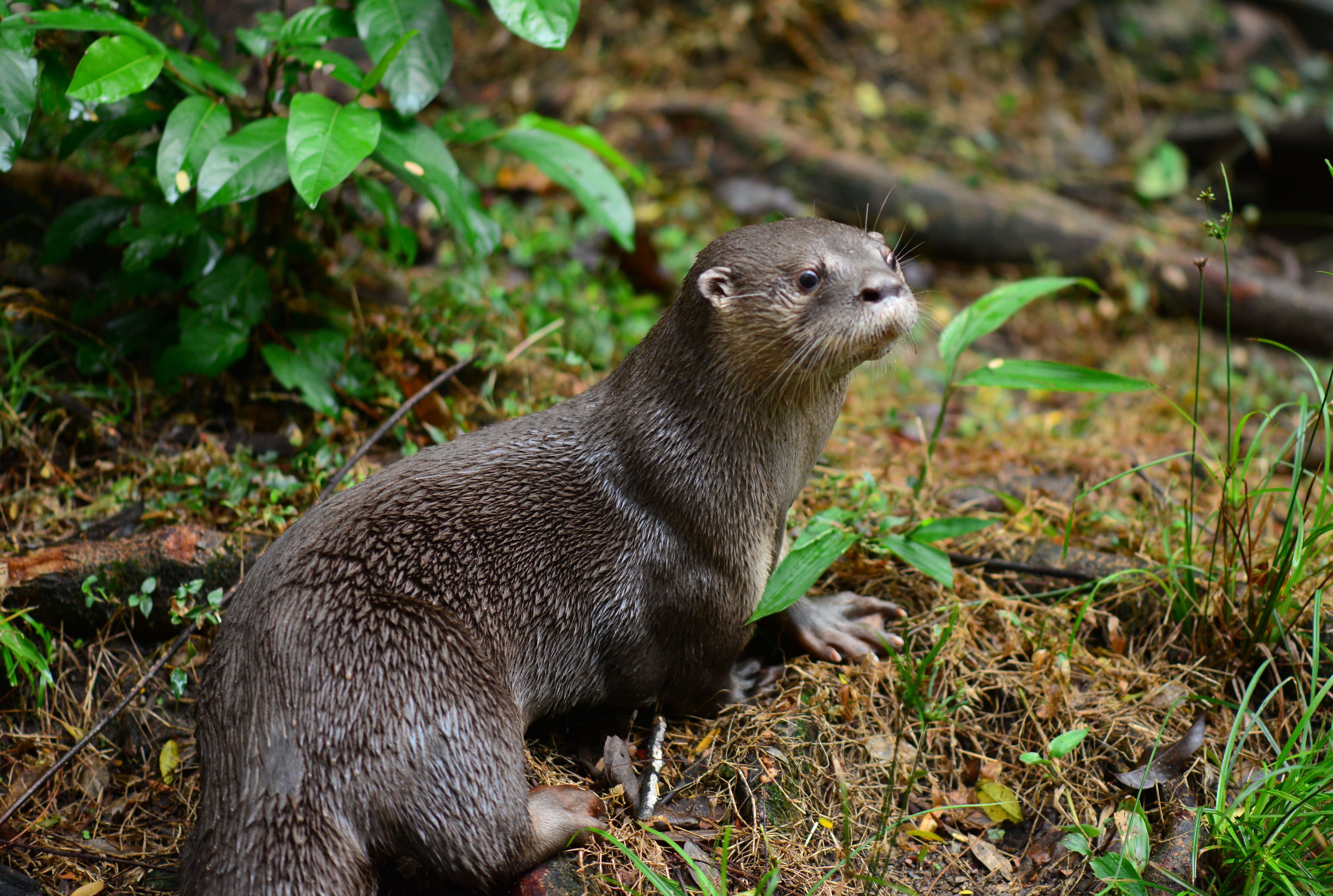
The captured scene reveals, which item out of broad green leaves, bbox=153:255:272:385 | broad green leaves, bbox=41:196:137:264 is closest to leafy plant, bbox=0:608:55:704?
broad green leaves, bbox=153:255:272:385

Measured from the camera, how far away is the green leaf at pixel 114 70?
8.22 ft

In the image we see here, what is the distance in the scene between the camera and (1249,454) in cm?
262

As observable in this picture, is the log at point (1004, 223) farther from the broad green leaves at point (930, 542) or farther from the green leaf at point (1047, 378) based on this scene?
the broad green leaves at point (930, 542)

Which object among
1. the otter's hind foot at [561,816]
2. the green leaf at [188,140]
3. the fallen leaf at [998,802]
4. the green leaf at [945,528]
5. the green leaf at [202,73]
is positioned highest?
the green leaf at [202,73]

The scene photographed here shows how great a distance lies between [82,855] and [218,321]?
166 cm

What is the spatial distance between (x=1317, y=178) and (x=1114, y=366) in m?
2.78

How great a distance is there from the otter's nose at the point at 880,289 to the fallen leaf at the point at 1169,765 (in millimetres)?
1382

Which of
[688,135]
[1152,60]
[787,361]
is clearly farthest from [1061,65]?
[787,361]

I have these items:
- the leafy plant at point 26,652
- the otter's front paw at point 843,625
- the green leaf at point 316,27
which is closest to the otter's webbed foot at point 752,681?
the otter's front paw at point 843,625

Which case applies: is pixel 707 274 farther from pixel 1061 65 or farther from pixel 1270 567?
pixel 1061 65

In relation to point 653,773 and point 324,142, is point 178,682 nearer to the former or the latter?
point 653,773

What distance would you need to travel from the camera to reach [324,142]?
2.61m

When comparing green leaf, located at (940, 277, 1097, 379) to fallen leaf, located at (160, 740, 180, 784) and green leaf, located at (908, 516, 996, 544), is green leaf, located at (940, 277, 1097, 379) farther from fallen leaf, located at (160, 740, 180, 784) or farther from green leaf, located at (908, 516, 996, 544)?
fallen leaf, located at (160, 740, 180, 784)

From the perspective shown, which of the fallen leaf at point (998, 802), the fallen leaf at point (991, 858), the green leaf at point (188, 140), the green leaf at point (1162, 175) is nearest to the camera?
the fallen leaf at point (991, 858)
